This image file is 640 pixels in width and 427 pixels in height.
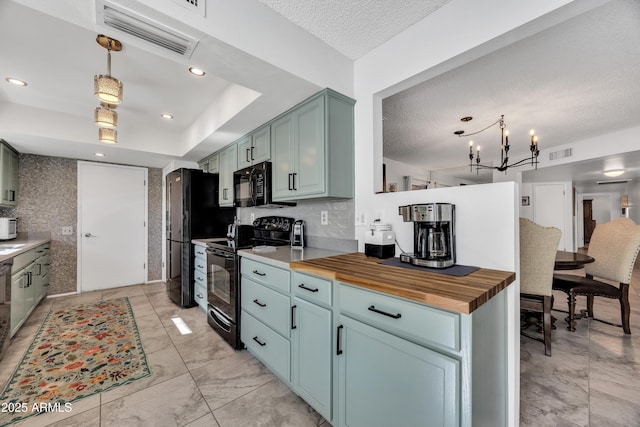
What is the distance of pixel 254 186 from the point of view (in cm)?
274

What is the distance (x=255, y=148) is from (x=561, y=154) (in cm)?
555

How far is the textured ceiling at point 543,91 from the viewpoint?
6.32ft

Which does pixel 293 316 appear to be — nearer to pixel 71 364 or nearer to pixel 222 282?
pixel 222 282

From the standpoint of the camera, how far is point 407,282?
115 centimetres

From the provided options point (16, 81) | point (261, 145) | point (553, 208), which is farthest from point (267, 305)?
point (553, 208)

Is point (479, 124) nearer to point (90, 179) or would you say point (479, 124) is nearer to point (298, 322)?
point (298, 322)

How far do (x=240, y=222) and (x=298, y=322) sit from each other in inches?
103

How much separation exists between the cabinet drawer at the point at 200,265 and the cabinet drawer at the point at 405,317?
93.1 inches

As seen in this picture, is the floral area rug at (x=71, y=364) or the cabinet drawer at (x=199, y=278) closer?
the floral area rug at (x=71, y=364)

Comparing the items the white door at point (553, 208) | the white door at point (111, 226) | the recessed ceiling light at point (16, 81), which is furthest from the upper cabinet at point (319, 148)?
the white door at point (553, 208)

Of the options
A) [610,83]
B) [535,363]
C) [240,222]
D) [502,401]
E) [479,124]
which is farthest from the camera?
[240,222]

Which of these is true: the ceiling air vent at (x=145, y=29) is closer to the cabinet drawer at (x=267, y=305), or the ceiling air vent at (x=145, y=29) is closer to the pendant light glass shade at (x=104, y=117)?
the pendant light glass shade at (x=104, y=117)

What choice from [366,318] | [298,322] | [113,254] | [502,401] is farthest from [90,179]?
[502,401]

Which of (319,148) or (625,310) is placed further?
(625,310)
